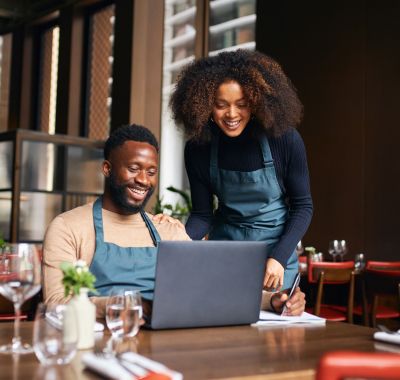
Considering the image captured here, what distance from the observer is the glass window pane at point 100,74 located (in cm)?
834

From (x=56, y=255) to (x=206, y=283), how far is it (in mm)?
509

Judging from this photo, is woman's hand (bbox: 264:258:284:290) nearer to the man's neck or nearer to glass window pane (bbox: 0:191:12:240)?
the man's neck

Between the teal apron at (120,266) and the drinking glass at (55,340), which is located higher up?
the teal apron at (120,266)

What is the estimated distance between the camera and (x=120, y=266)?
77.2 inches

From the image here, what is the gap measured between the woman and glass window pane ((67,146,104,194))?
490cm

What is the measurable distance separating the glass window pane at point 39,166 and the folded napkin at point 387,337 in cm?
570

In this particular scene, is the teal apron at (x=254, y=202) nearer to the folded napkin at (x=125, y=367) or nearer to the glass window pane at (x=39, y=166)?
the folded napkin at (x=125, y=367)

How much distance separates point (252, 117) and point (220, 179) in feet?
0.83

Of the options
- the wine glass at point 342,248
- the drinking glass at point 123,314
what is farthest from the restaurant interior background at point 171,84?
the drinking glass at point 123,314

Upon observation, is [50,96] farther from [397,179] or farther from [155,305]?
[155,305]

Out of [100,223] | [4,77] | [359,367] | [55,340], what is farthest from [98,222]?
[4,77]

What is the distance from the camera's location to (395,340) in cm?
154

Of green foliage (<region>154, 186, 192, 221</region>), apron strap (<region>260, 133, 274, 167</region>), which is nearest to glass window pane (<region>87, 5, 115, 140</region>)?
green foliage (<region>154, 186, 192, 221</region>)

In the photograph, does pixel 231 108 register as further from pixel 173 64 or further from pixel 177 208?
pixel 173 64
